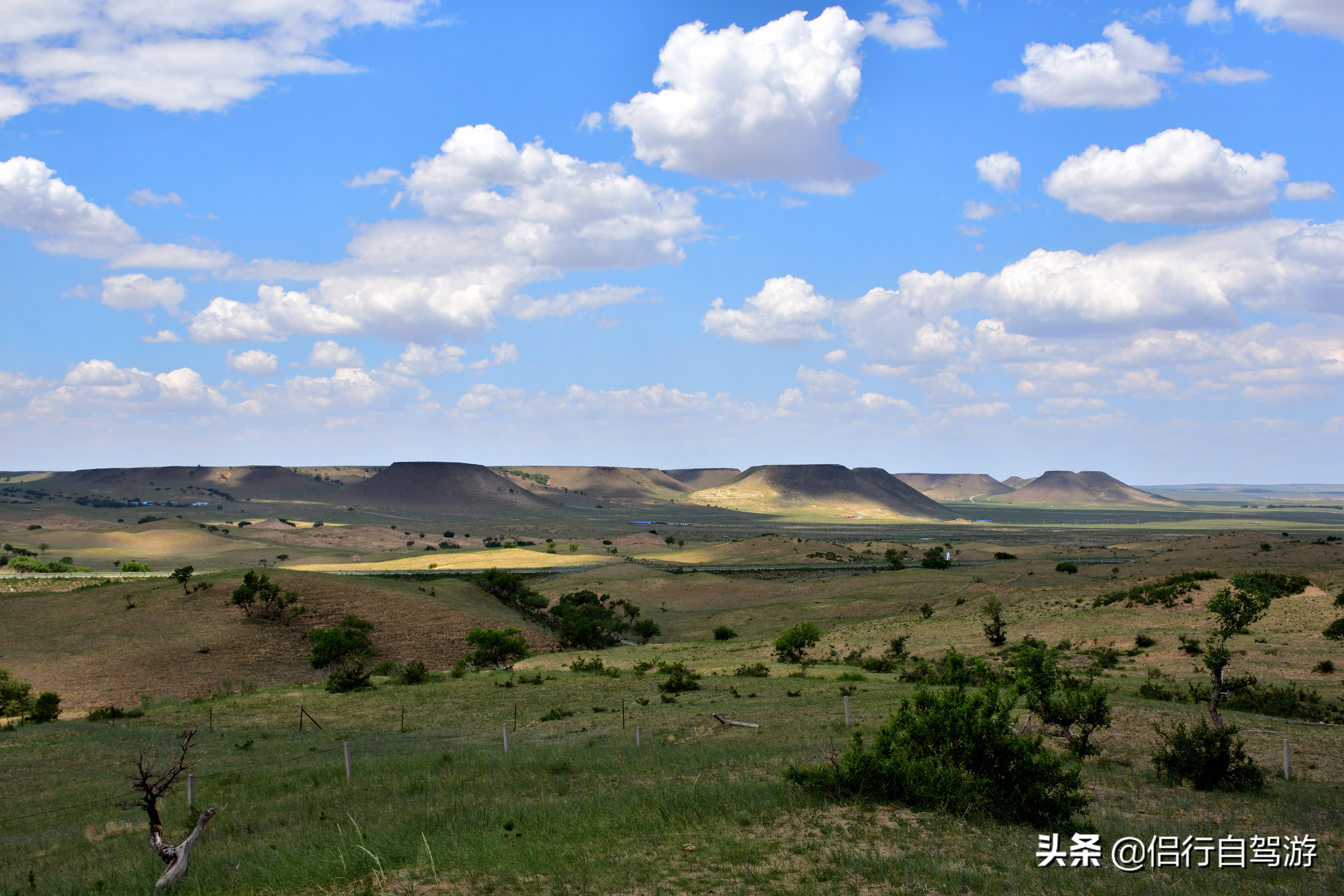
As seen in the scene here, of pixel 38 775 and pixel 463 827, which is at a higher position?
pixel 463 827

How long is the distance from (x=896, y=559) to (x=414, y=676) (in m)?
69.3

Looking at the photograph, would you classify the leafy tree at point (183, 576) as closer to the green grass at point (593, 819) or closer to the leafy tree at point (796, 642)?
the green grass at point (593, 819)

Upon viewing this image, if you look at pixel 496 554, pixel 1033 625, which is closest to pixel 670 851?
pixel 1033 625

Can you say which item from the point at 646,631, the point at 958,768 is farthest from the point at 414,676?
the point at 958,768

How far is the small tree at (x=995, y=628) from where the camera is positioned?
4069 cm

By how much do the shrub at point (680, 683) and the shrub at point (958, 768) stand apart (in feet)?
58.5

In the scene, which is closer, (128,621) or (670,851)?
(670,851)

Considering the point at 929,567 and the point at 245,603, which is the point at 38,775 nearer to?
the point at 245,603

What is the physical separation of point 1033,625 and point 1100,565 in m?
40.4

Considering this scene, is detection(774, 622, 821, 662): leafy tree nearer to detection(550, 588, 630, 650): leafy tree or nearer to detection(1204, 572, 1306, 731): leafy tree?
detection(550, 588, 630, 650): leafy tree

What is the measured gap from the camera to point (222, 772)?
20672 millimetres

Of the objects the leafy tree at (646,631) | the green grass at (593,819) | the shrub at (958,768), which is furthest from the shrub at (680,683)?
the leafy tree at (646,631)

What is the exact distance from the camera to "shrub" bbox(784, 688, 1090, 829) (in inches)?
509

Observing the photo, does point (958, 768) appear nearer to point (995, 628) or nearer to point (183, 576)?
point (995, 628)
